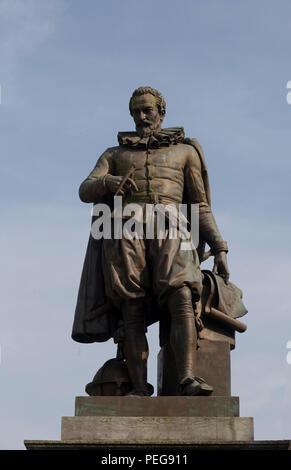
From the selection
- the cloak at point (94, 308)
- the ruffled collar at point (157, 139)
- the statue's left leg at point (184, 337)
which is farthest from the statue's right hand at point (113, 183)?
the statue's left leg at point (184, 337)

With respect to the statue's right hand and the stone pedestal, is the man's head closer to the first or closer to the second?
the statue's right hand

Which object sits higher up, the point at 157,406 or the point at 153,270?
the point at 153,270

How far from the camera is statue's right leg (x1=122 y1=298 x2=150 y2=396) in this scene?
13.8m

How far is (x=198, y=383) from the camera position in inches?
527

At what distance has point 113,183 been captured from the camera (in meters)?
14.5

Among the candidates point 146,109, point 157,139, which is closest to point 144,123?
point 146,109

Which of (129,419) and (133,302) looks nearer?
(129,419)

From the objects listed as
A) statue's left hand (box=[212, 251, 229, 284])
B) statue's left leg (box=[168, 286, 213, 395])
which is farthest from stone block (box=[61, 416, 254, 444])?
statue's left hand (box=[212, 251, 229, 284])

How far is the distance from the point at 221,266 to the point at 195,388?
2.06 metres

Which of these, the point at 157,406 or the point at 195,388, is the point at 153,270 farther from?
→ the point at 157,406

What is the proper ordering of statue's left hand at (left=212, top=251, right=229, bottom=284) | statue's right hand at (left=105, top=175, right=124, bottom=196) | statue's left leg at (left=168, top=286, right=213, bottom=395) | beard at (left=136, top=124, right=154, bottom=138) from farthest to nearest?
beard at (left=136, top=124, right=154, bottom=138) < statue's left hand at (left=212, top=251, right=229, bottom=284) < statue's right hand at (left=105, top=175, right=124, bottom=196) < statue's left leg at (left=168, top=286, right=213, bottom=395)
